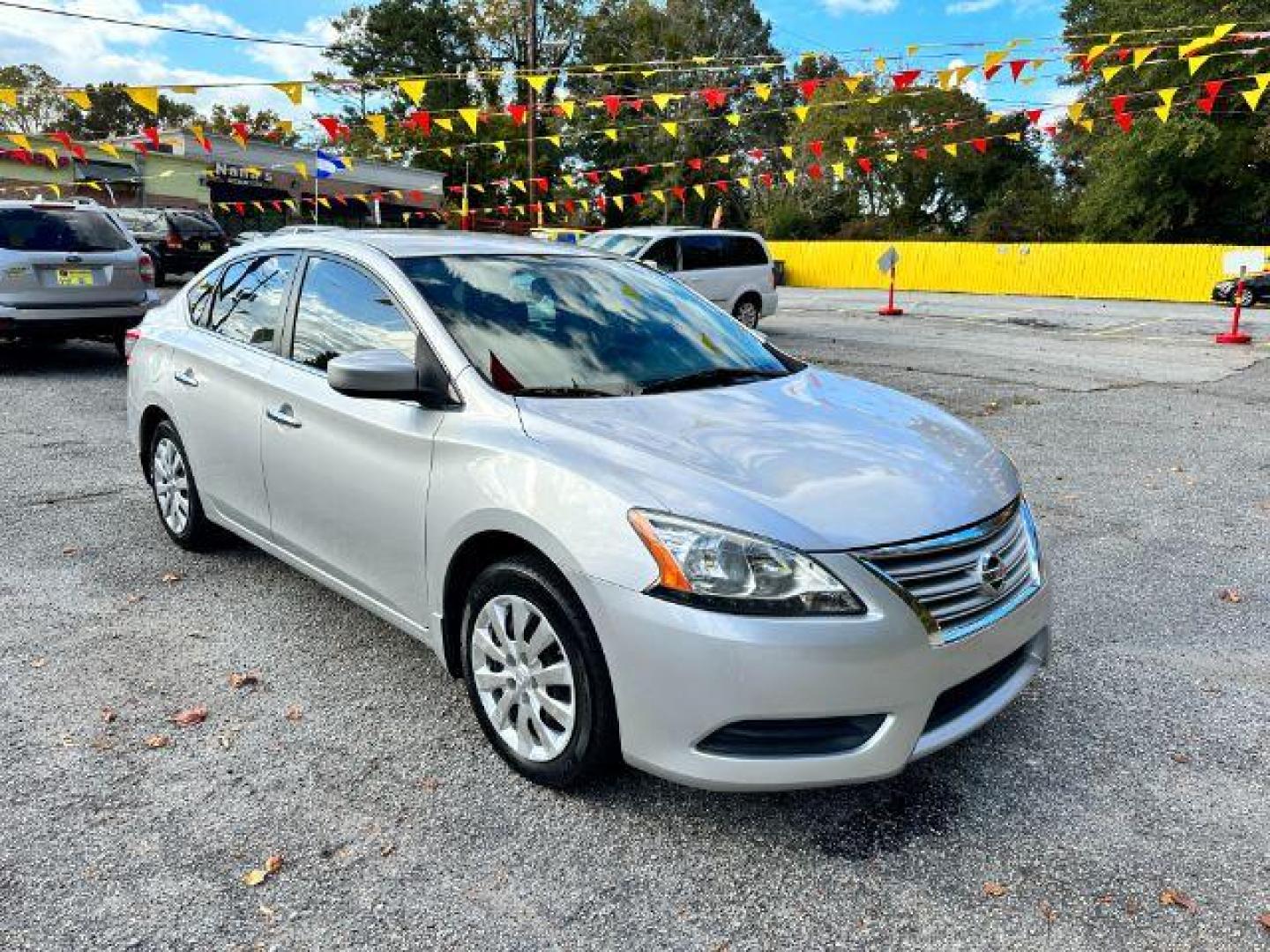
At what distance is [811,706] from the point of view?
236cm

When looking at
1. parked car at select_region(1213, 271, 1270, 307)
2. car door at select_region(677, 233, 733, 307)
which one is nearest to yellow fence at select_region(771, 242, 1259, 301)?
parked car at select_region(1213, 271, 1270, 307)

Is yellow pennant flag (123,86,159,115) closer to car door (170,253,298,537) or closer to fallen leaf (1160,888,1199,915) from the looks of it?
car door (170,253,298,537)

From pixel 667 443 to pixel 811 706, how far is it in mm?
844

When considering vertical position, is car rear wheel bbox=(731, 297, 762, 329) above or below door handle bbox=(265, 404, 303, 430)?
above

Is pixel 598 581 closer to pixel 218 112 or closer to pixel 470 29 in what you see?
pixel 470 29

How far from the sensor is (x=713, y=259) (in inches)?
614

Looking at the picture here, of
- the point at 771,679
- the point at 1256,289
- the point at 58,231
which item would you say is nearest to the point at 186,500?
the point at 771,679

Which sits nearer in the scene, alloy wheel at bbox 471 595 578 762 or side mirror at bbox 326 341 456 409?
alloy wheel at bbox 471 595 578 762

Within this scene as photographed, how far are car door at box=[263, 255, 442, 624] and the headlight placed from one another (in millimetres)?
1026

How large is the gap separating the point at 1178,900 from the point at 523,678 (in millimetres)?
1821

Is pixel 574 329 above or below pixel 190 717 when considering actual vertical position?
above

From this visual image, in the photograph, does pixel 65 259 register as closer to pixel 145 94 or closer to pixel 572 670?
pixel 145 94

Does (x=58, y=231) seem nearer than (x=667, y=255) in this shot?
Yes

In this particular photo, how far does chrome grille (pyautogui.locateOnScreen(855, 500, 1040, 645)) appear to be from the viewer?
2453 mm
